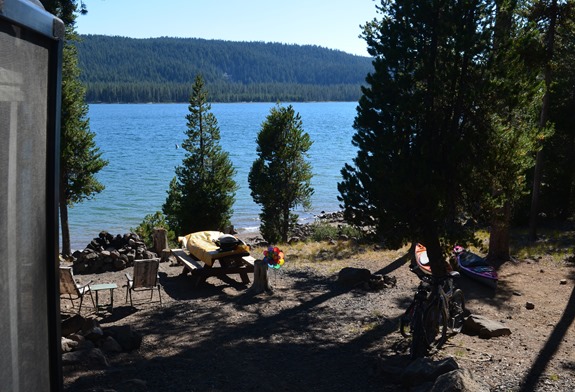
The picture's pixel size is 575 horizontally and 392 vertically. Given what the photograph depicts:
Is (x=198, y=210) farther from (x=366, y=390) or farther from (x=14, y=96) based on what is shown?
(x=14, y=96)

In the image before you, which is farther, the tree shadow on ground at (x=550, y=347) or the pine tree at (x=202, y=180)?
the pine tree at (x=202, y=180)

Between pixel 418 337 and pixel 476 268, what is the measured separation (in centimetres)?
559

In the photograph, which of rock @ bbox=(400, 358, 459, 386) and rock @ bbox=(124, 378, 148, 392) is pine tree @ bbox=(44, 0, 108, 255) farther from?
rock @ bbox=(400, 358, 459, 386)

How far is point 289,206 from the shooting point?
26391 millimetres

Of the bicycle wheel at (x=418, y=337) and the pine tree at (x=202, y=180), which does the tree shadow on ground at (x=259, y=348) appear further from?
the pine tree at (x=202, y=180)

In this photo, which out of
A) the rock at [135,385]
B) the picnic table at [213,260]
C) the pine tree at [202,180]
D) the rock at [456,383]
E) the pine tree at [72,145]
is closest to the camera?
A: the rock at [456,383]

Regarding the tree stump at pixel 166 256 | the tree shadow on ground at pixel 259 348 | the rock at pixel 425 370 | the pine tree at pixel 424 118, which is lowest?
the tree stump at pixel 166 256

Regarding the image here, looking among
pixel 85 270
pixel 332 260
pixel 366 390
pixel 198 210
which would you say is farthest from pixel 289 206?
pixel 366 390

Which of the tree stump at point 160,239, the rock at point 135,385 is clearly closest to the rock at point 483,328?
the rock at point 135,385

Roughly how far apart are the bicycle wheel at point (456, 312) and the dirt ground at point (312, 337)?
0.60ft

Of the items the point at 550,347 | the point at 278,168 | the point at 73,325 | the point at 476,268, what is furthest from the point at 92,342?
the point at 278,168

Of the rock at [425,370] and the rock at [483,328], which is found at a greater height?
the rock at [425,370]

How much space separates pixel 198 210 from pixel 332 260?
10759 millimetres

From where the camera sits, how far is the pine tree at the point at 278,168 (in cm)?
2552
